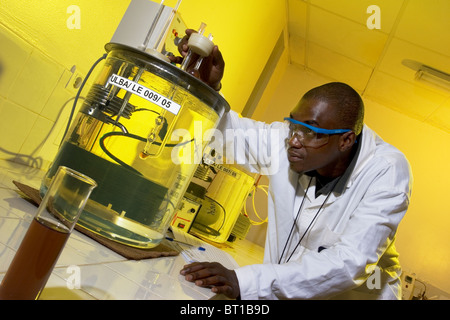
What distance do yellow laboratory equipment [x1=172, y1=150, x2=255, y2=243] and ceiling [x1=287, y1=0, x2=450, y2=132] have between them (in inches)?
61.8

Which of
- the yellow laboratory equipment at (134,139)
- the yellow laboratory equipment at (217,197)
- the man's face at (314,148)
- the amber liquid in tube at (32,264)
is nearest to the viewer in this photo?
the amber liquid in tube at (32,264)

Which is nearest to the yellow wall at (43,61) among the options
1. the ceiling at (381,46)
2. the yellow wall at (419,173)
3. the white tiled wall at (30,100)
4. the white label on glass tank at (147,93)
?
the white tiled wall at (30,100)

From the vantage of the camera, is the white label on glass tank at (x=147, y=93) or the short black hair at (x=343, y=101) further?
the short black hair at (x=343, y=101)

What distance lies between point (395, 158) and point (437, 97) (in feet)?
9.45

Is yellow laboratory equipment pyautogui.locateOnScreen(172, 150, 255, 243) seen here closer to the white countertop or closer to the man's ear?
the man's ear

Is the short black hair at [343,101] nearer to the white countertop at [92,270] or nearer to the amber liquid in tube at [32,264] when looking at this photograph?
the white countertop at [92,270]

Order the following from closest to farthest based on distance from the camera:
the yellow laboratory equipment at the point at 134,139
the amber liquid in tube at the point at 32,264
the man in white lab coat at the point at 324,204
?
1. the amber liquid in tube at the point at 32,264
2. the yellow laboratory equipment at the point at 134,139
3. the man in white lab coat at the point at 324,204

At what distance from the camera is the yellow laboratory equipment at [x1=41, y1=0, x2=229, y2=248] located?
2.86ft

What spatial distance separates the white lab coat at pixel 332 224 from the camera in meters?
1.00

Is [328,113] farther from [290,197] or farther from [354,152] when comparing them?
[290,197]

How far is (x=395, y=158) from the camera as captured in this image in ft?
4.26

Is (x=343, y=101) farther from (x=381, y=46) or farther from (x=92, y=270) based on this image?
(x=381, y=46)

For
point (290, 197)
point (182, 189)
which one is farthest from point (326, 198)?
point (182, 189)

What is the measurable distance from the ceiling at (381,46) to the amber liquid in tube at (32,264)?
8.79ft
